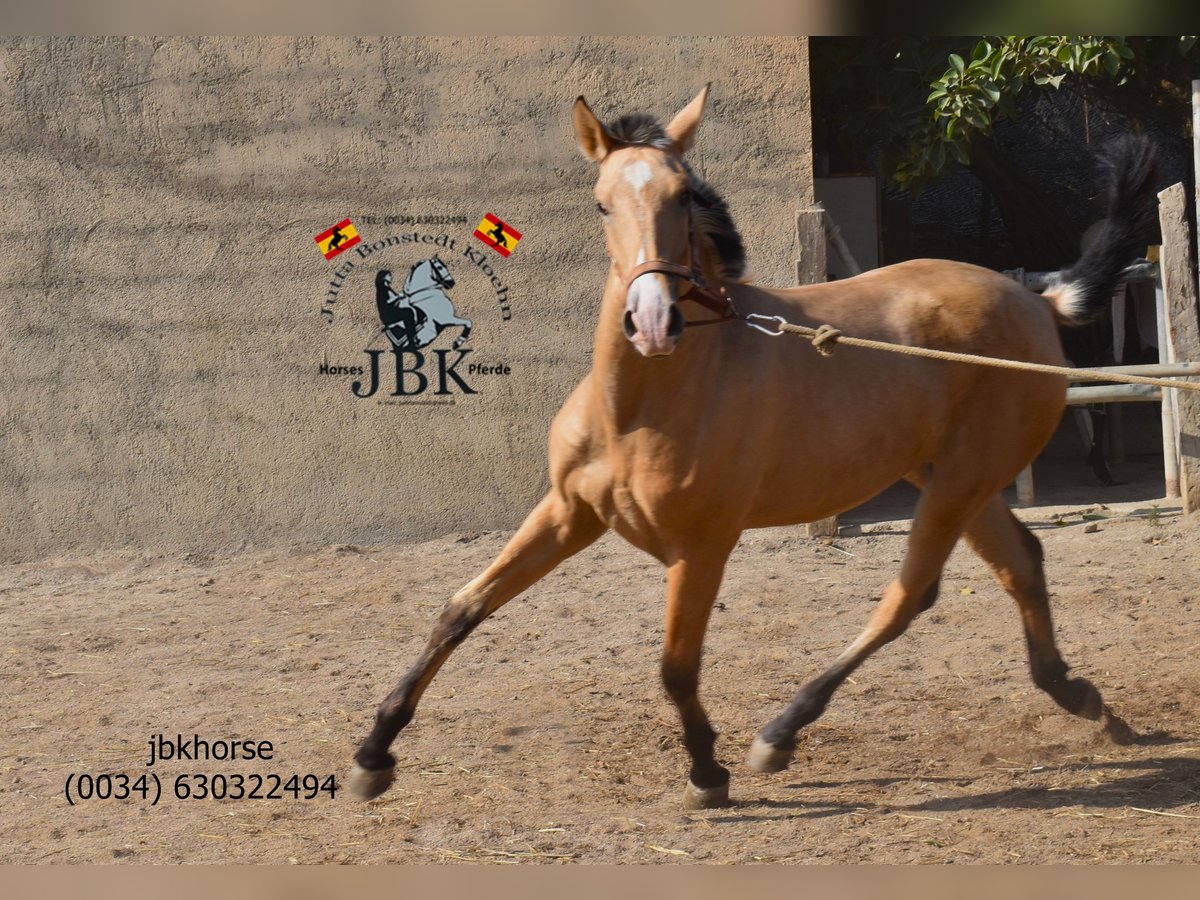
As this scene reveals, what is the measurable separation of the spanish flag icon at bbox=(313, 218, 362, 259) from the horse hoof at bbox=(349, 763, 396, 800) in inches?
174

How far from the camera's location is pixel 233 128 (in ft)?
24.7

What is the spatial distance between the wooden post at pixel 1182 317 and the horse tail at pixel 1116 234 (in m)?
2.99

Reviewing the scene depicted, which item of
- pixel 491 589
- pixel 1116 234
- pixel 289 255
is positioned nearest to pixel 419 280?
pixel 289 255

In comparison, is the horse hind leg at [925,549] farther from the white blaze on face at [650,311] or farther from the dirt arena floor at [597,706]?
the white blaze on face at [650,311]

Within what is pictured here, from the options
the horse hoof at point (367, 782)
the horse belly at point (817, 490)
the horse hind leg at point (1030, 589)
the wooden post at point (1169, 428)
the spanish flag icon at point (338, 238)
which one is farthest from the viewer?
the spanish flag icon at point (338, 238)

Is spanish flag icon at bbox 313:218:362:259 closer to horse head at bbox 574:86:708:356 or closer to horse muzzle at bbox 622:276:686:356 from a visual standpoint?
horse head at bbox 574:86:708:356

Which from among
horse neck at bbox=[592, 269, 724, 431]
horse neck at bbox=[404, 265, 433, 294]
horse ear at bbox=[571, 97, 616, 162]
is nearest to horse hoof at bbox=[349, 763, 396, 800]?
horse neck at bbox=[592, 269, 724, 431]

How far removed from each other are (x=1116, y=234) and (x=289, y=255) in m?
4.78

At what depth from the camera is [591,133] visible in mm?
3604

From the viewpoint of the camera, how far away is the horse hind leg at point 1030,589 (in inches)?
174

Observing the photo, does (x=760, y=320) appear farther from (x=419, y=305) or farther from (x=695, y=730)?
(x=419, y=305)

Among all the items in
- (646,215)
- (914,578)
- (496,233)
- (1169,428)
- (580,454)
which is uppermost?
(496,233)

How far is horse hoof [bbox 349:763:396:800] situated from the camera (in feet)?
12.4

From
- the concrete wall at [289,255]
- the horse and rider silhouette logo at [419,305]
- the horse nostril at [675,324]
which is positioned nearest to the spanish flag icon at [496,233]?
the concrete wall at [289,255]
